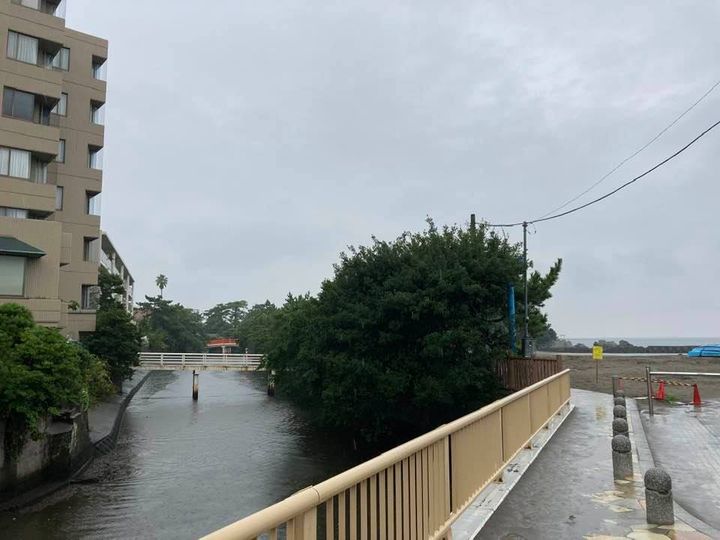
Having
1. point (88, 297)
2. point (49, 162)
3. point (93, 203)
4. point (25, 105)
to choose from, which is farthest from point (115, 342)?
point (25, 105)

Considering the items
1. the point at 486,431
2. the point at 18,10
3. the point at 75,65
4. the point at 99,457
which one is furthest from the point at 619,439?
the point at 75,65

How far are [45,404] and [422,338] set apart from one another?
12.4m

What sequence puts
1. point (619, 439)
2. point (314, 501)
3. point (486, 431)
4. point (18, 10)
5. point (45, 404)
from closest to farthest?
point (314, 501) < point (486, 431) < point (619, 439) < point (45, 404) < point (18, 10)

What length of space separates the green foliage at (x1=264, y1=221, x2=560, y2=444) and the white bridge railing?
79.8 ft

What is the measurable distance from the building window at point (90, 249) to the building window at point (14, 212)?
675 cm

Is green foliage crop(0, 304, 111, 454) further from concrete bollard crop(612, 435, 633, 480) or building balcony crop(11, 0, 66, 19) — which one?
building balcony crop(11, 0, 66, 19)

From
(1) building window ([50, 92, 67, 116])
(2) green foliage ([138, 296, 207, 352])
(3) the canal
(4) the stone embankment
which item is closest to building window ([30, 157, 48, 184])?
(1) building window ([50, 92, 67, 116])

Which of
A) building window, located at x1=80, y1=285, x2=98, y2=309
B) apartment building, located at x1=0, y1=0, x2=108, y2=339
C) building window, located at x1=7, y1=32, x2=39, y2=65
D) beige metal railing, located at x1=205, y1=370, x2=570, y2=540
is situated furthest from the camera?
building window, located at x1=80, y1=285, x2=98, y2=309

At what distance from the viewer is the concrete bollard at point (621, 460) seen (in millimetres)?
7406

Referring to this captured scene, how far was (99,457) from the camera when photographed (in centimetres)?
2308

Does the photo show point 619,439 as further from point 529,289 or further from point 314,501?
point 529,289

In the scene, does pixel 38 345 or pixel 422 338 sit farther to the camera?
pixel 422 338

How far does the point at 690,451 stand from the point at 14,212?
2712 cm

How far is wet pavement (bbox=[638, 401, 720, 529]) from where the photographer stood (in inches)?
272
